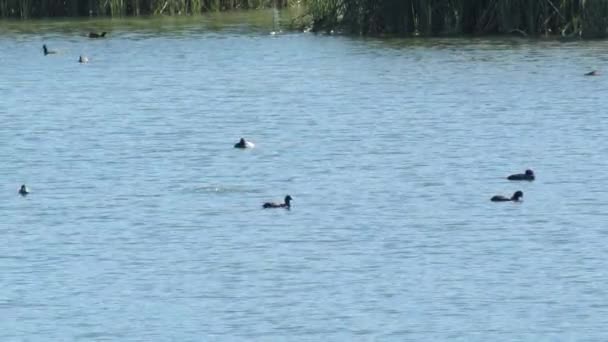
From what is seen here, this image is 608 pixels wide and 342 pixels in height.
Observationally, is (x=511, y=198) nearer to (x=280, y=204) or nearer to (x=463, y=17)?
(x=280, y=204)

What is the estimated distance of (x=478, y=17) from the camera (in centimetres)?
3331

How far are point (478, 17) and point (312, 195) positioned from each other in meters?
15.2

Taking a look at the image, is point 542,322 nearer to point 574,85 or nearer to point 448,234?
point 448,234

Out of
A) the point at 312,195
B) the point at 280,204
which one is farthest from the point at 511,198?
the point at 280,204

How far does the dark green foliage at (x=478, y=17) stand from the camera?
106 ft

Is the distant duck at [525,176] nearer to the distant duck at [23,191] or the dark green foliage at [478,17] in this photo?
the distant duck at [23,191]

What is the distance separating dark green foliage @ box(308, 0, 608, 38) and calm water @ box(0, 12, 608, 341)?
0.52 m

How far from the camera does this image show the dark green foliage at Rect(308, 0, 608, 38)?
106ft

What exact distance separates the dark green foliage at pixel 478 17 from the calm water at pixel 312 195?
20.6 inches

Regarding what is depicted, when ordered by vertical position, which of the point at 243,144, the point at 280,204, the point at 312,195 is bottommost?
the point at 243,144

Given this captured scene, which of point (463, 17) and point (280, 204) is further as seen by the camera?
point (463, 17)

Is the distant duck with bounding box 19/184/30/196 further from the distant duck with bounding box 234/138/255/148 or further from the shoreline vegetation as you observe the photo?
the shoreline vegetation

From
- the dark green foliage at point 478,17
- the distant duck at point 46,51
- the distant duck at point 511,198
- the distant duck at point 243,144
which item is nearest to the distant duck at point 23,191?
the distant duck at point 243,144

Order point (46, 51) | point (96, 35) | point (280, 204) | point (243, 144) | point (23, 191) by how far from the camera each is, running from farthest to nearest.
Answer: point (96, 35) → point (46, 51) → point (243, 144) → point (23, 191) → point (280, 204)
